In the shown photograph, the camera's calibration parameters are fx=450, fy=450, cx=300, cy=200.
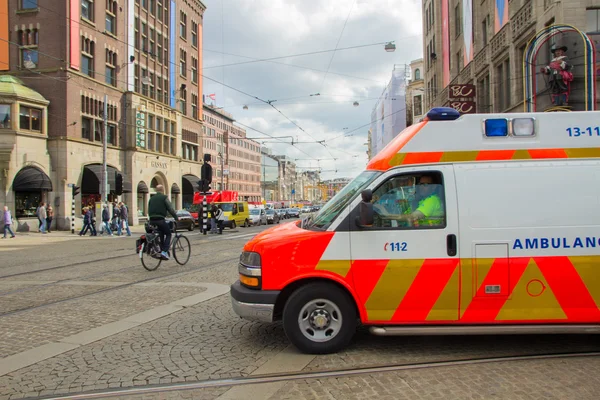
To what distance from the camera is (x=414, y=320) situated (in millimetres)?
4375

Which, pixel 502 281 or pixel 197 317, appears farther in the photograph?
pixel 197 317

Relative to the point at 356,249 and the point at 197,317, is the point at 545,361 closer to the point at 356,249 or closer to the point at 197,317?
the point at 356,249

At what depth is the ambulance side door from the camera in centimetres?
434

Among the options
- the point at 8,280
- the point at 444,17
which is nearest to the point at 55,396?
the point at 8,280

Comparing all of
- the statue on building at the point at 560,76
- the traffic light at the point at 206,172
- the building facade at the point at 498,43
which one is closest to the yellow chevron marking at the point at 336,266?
the statue on building at the point at 560,76

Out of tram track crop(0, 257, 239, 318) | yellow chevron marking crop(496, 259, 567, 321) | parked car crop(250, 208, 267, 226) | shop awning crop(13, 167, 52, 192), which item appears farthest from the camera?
parked car crop(250, 208, 267, 226)

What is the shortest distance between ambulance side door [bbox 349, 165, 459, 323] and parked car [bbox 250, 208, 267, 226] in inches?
1256

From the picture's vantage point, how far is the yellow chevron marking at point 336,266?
435 cm

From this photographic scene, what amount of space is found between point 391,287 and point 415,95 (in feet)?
175

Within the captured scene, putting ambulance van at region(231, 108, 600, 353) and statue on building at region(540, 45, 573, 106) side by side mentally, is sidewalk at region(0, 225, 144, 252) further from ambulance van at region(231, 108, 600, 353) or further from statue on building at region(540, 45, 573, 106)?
statue on building at region(540, 45, 573, 106)

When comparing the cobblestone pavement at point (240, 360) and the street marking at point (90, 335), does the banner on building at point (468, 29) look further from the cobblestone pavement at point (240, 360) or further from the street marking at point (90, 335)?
the cobblestone pavement at point (240, 360)

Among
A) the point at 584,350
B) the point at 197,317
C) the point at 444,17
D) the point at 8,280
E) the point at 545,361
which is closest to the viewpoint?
the point at 545,361

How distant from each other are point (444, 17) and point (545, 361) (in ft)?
114

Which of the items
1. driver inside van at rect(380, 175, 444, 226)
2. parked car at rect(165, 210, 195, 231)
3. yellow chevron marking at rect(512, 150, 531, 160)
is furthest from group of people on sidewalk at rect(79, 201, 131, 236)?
yellow chevron marking at rect(512, 150, 531, 160)
